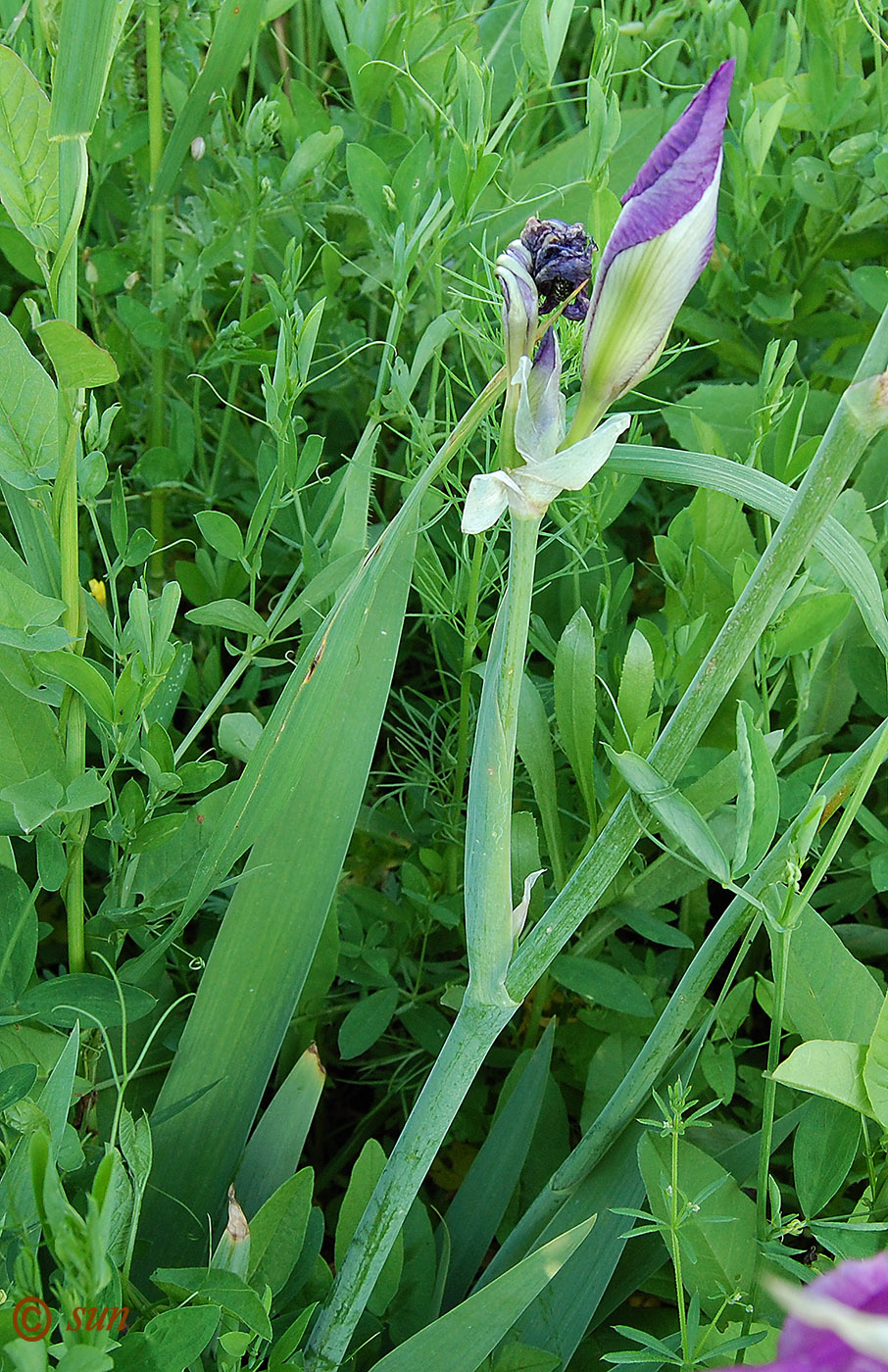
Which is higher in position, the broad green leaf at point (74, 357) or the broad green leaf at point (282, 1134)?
the broad green leaf at point (74, 357)

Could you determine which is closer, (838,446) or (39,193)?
(838,446)

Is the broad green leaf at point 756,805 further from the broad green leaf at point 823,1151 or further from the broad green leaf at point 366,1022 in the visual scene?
the broad green leaf at point 366,1022

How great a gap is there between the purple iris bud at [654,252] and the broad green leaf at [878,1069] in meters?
0.36

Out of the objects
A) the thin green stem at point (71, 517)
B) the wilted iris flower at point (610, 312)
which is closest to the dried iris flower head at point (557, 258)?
the wilted iris flower at point (610, 312)

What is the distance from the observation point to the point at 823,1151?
647mm

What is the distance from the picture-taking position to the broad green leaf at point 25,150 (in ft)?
1.77

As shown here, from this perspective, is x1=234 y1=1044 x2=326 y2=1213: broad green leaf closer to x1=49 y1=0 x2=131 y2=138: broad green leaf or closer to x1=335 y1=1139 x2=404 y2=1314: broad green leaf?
x1=335 y1=1139 x2=404 y2=1314: broad green leaf

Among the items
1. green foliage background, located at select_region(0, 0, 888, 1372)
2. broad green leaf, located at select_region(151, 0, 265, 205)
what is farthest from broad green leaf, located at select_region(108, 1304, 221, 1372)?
broad green leaf, located at select_region(151, 0, 265, 205)

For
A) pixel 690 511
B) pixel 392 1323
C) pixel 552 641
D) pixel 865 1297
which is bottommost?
pixel 392 1323

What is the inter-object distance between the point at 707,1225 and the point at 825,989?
15cm

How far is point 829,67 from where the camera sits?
1063mm

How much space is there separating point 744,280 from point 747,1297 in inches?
33.8

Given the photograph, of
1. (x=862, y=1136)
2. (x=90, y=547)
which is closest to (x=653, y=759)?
(x=862, y=1136)

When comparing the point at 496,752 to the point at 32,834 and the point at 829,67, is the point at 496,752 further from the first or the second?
the point at 829,67
